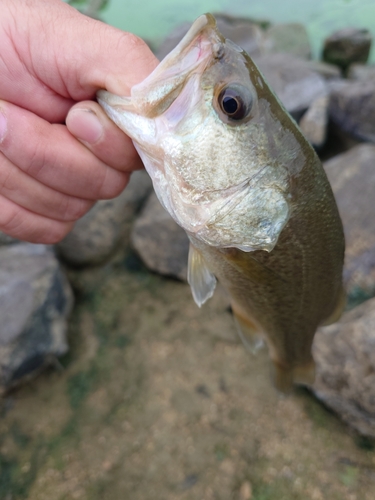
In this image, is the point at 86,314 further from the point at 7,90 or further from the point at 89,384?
the point at 7,90

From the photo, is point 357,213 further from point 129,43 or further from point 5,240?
point 5,240

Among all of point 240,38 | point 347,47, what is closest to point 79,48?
point 240,38

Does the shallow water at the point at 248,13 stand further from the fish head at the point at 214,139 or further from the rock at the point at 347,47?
the fish head at the point at 214,139


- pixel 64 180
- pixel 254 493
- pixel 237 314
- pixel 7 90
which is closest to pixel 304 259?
pixel 237 314

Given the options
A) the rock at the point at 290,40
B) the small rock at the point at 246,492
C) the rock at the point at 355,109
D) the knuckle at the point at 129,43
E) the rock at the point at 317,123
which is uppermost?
the rock at the point at 290,40

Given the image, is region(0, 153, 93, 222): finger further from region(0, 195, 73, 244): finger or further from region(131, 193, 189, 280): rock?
region(131, 193, 189, 280): rock

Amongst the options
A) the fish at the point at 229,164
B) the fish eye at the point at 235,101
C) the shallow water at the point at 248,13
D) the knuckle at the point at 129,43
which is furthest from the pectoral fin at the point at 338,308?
the shallow water at the point at 248,13
